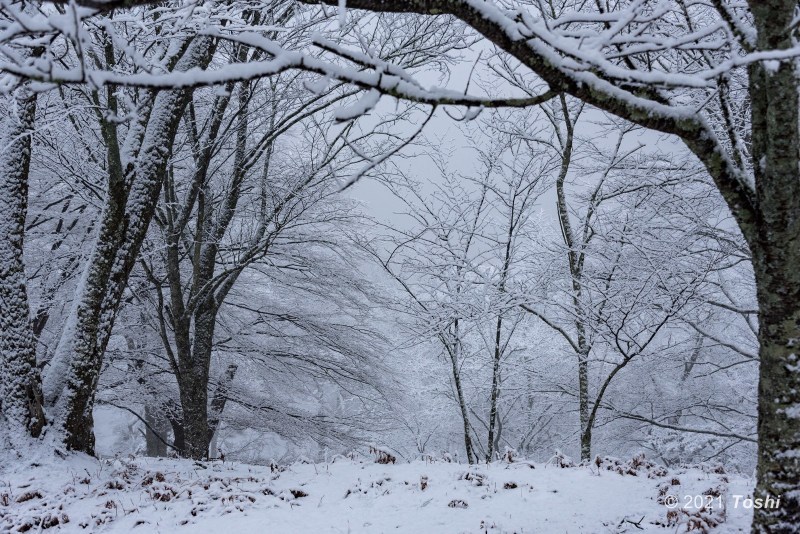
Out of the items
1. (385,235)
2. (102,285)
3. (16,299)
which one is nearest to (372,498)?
(102,285)

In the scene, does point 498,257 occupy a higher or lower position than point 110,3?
higher

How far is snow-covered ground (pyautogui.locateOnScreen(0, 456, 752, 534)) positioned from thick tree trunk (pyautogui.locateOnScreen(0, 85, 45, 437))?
483mm

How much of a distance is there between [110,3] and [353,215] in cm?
711

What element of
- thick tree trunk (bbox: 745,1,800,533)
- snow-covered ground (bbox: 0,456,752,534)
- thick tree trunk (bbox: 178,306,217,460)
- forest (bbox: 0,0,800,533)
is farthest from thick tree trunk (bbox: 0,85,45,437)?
thick tree trunk (bbox: 745,1,800,533)

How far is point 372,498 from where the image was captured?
3.92m

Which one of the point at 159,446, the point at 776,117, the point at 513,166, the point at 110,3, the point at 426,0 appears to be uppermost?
the point at 513,166

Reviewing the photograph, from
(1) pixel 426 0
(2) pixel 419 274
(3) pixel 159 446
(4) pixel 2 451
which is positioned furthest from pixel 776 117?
(3) pixel 159 446

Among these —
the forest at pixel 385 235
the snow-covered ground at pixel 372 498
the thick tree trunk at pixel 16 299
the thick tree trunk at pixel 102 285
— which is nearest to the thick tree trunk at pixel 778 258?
the forest at pixel 385 235

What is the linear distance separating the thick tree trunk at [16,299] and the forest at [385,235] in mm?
20

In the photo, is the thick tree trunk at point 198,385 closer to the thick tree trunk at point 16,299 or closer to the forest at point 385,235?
the forest at point 385,235

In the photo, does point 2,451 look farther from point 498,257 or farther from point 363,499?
point 498,257

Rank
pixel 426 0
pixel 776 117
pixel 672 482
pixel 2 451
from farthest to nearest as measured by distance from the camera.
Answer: pixel 2 451 < pixel 672 482 < pixel 776 117 < pixel 426 0

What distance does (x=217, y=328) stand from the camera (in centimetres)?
1013

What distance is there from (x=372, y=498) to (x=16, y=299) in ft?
11.9
